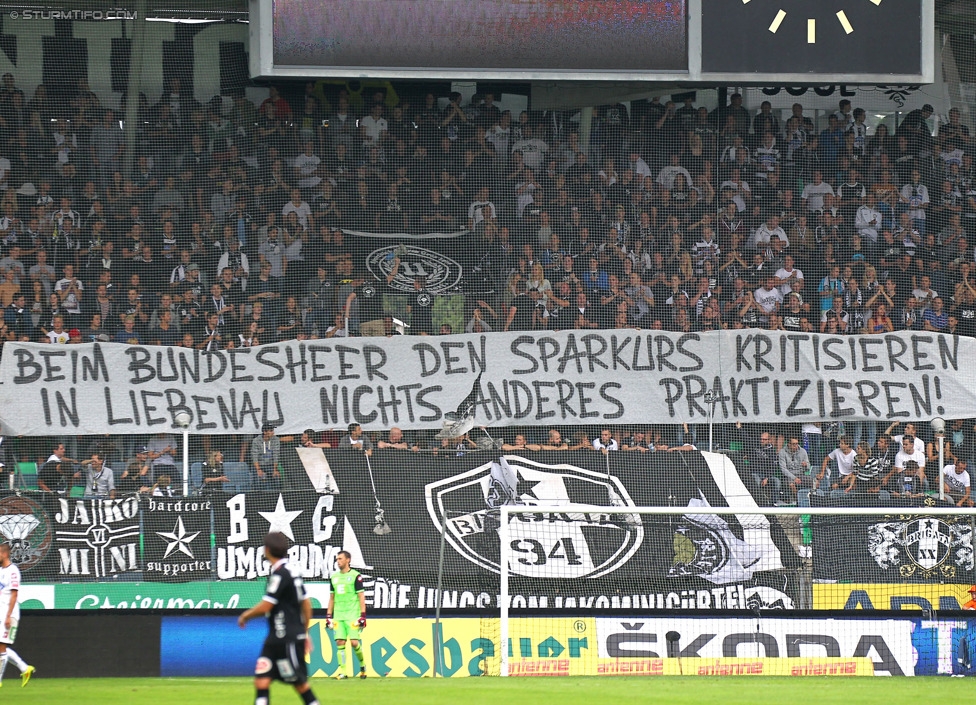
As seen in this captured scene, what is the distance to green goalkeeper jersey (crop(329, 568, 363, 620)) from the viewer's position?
50.0 feet

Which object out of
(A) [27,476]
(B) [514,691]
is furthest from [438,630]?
(A) [27,476]

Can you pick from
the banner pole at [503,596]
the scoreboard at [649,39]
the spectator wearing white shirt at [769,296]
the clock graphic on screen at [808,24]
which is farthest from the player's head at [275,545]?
the spectator wearing white shirt at [769,296]

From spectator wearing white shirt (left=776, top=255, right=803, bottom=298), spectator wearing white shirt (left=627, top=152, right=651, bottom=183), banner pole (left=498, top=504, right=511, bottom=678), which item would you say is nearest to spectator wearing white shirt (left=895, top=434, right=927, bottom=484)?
spectator wearing white shirt (left=776, top=255, right=803, bottom=298)

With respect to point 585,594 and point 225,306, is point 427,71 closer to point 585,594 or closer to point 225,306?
point 225,306

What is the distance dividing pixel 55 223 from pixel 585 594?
8.40 metres

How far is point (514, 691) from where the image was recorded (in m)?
13.7

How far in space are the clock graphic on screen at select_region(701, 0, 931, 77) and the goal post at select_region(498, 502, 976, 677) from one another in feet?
16.8

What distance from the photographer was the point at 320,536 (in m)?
16.0

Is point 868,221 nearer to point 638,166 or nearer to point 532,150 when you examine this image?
point 638,166

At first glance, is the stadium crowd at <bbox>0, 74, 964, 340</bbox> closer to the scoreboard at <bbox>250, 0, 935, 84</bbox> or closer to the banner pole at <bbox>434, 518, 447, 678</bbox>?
the scoreboard at <bbox>250, 0, 935, 84</bbox>

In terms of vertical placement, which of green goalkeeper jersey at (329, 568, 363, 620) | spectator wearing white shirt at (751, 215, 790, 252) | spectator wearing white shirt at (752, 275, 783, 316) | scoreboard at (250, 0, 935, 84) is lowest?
green goalkeeper jersey at (329, 568, 363, 620)

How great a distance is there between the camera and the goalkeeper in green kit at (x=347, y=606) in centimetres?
1521

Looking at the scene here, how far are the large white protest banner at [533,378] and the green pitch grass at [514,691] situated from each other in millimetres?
3657

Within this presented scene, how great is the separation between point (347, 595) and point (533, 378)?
4.13 meters
